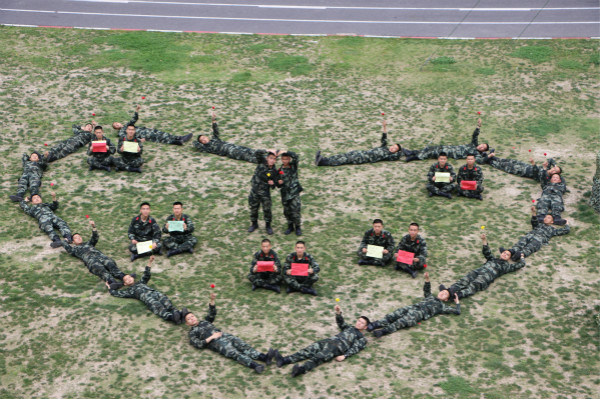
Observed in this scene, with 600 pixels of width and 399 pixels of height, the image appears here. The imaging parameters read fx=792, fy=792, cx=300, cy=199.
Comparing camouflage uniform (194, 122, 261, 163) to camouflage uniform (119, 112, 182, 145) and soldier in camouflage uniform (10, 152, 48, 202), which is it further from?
soldier in camouflage uniform (10, 152, 48, 202)

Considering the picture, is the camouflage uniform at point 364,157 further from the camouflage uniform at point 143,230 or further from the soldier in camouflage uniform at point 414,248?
the camouflage uniform at point 143,230

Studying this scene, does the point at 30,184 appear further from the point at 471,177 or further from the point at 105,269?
the point at 471,177

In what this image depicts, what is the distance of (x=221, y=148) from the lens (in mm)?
22875

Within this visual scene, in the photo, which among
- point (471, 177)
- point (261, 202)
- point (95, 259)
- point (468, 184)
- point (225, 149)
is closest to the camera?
point (95, 259)

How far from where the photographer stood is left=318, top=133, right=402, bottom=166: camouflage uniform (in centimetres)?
2244

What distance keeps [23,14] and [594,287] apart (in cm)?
2602

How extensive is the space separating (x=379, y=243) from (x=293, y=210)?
2311 millimetres

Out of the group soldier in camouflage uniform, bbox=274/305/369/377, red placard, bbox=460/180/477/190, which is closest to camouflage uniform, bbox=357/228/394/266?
soldier in camouflage uniform, bbox=274/305/369/377

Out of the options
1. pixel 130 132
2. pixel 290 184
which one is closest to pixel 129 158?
pixel 130 132

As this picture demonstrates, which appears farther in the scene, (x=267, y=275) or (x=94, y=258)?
(x=94, y=258)

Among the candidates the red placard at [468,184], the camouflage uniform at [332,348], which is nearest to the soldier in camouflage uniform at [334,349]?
the camouflage uniform at [332,348]

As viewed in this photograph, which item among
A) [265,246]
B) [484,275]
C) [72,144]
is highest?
[72,144]

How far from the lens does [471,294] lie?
16781 mm

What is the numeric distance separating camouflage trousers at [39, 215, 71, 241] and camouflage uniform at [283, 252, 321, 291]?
556 centimetres
